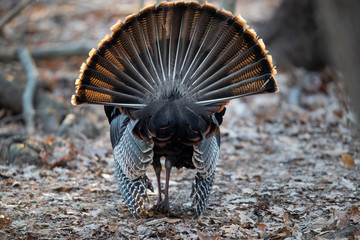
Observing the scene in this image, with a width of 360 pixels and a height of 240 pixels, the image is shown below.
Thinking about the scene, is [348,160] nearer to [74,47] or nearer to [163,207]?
[163,207]

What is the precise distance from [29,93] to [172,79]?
A: 6.19m

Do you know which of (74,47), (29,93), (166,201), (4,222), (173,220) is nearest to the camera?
(4,222)

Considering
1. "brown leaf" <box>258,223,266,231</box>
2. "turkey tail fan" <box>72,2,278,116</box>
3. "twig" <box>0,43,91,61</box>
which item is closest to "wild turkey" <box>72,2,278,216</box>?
"turkey tail fan" <box>72,2,278,116</box>

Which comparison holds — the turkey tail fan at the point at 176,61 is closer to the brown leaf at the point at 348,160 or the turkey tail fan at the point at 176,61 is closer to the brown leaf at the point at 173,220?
the brown leaf at the point at 173,220

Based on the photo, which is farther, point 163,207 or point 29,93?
point 29,93

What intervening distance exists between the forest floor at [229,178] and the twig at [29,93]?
368 mm

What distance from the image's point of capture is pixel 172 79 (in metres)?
5.19

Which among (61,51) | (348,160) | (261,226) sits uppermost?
(61,51)

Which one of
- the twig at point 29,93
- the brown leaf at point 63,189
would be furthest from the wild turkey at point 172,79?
the twig at point 29,93

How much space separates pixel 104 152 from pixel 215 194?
274 centimetres

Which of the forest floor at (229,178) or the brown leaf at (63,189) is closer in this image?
the forest floor at (229,178)

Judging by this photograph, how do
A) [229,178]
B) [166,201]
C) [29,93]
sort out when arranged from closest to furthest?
[166,201] < [229,178] < [29,93]

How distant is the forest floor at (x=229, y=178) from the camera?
4.79 metres

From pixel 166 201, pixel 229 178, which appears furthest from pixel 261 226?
pixel 229 178
